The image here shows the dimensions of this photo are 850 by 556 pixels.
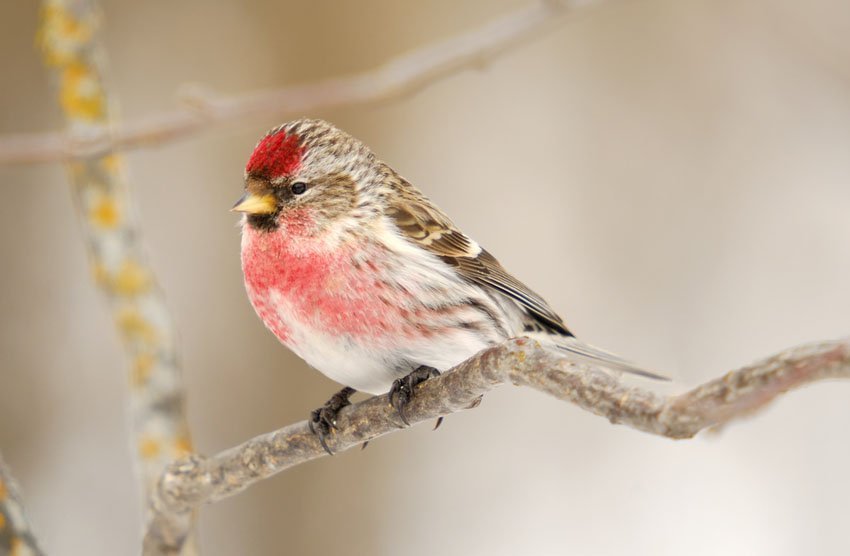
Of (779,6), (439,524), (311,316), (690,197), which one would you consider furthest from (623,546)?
(311,316)

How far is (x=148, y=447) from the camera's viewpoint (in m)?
2.24

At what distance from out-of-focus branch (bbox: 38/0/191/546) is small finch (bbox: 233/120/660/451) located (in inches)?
10.6

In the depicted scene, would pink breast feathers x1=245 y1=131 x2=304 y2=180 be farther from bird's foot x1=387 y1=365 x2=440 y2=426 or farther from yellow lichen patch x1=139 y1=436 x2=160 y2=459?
yellow lichen patch x1=139 y1=436 x2=160 y2=459

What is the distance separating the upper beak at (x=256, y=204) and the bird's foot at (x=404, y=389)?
0.44m

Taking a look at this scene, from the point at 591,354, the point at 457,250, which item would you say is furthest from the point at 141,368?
the point at 591,354

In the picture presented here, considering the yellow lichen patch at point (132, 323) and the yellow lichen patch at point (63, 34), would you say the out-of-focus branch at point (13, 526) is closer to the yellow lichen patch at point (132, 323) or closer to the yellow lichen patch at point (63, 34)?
the yellow lichen patch at point (132, 323)

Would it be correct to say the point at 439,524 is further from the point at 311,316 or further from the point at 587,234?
the point at 311,316

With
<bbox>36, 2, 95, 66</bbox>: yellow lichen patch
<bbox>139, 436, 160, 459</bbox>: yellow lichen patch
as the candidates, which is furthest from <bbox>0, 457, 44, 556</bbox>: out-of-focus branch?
<bbox>36, 2, 95, 66</bbox>: yellow lichen patch

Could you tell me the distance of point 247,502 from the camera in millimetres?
4109

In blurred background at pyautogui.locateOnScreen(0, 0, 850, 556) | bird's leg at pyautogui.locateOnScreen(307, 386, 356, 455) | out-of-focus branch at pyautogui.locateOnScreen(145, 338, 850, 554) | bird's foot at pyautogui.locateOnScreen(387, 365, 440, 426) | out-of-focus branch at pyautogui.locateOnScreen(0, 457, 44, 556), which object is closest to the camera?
out-of-focus branch at pyautogui.locateOnScreen(145, 338, 850, 554)

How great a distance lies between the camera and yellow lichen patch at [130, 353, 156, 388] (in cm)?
226

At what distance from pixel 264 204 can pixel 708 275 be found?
3.16 meters

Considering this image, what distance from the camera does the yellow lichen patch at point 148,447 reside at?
2240 mm

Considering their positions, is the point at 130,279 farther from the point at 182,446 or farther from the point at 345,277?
the point at 345,277
